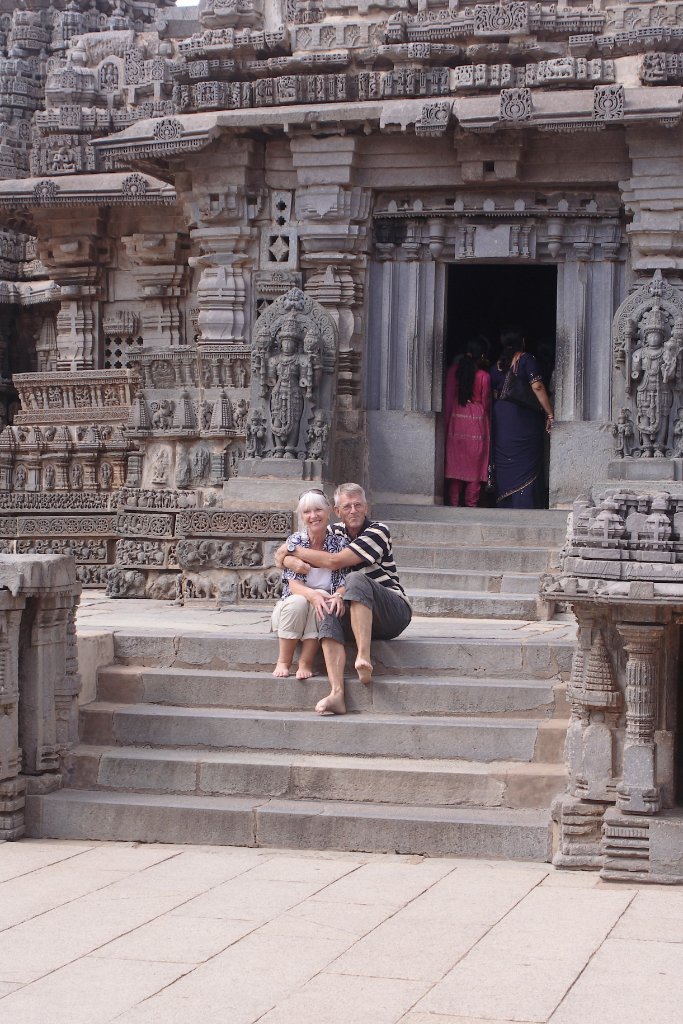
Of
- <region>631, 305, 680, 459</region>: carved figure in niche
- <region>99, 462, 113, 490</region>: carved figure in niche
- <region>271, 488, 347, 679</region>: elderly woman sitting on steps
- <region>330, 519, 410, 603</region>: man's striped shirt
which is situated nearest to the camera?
<region>271, 488, 347, 679</region>: elderly woman sitting on steps

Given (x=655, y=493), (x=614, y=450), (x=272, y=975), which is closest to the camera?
(x=272, y=975)

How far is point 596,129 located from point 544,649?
5123 millimetres

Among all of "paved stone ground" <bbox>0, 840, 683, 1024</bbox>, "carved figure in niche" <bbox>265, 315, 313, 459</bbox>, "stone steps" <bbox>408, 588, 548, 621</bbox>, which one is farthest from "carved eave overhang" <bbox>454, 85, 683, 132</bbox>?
"paved stone ground" <bbox>0, 840, 683, 1024</bbox>

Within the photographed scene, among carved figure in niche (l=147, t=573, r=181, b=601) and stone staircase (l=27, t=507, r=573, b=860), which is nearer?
stone staircase (l=27, t=507, r=573, b=860)

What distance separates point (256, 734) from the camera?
24.6ft

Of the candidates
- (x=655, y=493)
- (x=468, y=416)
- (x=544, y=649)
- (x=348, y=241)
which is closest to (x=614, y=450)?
(x=468, y=416)

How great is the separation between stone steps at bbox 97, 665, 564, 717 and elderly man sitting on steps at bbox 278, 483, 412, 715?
0.14 m

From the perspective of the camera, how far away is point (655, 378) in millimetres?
10828

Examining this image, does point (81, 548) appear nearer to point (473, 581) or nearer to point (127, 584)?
point (127, 584)

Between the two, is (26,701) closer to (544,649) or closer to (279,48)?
(544,649)

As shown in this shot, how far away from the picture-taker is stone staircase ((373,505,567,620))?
31.9ft

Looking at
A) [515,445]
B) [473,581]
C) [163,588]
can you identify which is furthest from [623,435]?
[163,588]

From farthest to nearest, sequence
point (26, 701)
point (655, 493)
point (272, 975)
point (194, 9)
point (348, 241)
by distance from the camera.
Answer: point (194, 9) → point (348, 241) → point (26, 701) → point (655, 493) → point (272, 975)

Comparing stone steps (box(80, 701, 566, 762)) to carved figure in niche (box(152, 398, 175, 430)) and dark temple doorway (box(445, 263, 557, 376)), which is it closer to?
carved figure in niche (box(152, 398, 175, 430))
